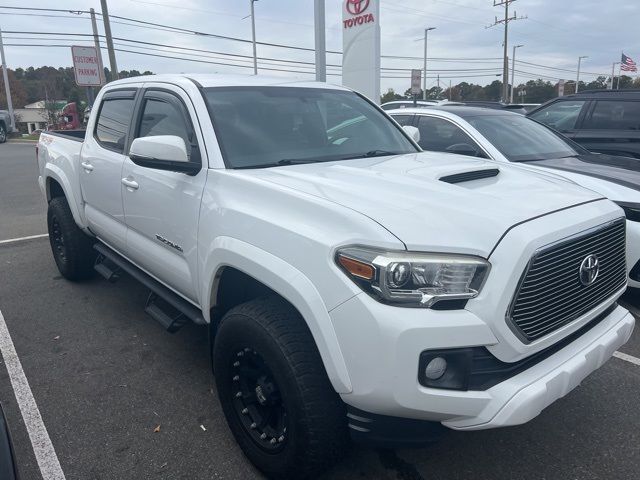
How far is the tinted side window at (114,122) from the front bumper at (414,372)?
8.91ft

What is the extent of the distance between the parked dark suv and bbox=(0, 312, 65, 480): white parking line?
24.1ft

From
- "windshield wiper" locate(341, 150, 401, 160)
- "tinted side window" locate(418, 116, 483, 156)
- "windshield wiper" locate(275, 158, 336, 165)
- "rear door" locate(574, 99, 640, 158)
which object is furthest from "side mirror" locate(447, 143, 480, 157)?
"rear door" locate(574, 99, 640, 158)

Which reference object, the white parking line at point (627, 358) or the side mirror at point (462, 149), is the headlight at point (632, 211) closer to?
the white parking line at point (627, 358)

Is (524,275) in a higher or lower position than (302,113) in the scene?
lower

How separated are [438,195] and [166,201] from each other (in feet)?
5.44

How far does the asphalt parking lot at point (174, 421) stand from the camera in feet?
8.44

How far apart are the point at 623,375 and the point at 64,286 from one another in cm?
493

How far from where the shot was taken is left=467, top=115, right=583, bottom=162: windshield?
534 cm

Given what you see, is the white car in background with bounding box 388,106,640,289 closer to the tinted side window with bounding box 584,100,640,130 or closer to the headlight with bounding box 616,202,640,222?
the headlight with bounding box 616,202,640,222

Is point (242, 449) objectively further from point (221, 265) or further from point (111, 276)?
point (111, 276)

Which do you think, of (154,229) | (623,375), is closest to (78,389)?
(154,229)

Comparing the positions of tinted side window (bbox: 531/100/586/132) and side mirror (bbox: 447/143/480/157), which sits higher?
tinted side window (bbox: 531/100/586/132)

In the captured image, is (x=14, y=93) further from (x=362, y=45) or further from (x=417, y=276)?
(x=417, y=276)

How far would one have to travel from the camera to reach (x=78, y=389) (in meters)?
3.31
